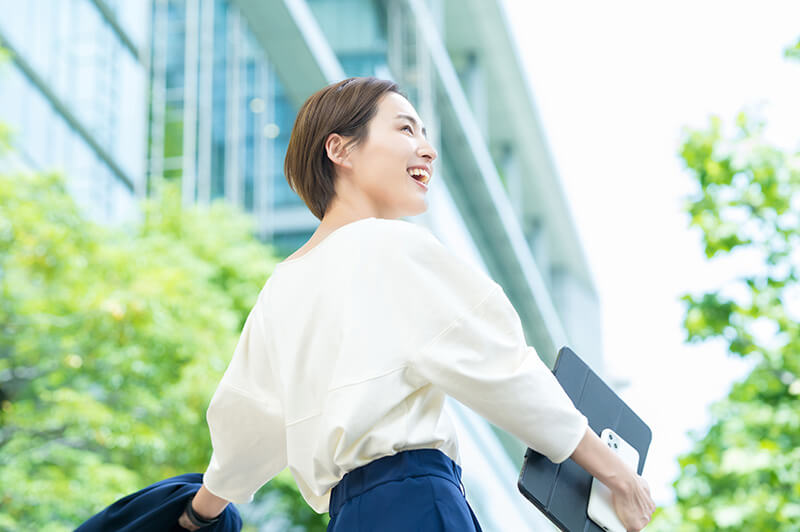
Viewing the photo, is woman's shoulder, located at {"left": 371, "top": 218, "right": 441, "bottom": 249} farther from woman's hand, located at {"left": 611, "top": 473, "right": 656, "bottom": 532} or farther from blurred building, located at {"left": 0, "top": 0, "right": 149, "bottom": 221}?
blurred building, located at {"left": 0, "top": 0, "right": 149, "bottom": 221}

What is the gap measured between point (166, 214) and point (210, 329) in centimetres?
225

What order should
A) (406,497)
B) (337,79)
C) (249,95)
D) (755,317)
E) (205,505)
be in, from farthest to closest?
1. (249,95)
2. (337,79)
3. (755,317)
4. (205,505)
5. (406,497)

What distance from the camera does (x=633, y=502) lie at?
1389 millimetres

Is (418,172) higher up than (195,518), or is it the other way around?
(418,172)

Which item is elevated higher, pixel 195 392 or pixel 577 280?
pixel 195 392

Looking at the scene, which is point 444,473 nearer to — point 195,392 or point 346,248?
point 346,248

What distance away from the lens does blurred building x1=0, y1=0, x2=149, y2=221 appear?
11.8 meters

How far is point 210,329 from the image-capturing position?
743 cm

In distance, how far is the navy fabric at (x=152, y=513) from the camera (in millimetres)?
1715

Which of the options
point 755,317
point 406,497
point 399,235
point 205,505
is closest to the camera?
point 406,497

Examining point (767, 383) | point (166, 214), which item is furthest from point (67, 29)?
point (767, 383)

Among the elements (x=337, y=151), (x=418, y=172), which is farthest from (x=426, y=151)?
(x=337, y=151)

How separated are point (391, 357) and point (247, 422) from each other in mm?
370

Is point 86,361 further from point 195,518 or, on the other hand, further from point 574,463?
point 574,463
